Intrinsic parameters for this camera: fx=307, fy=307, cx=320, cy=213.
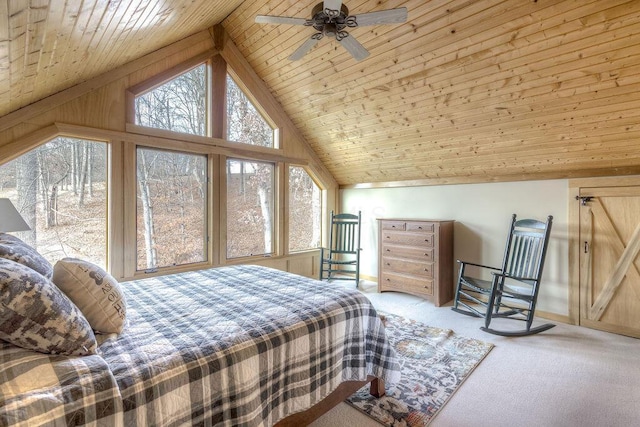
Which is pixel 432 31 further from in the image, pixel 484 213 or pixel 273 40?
pixel 484 213

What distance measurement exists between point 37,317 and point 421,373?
2331 millimetres

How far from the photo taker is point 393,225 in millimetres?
4402

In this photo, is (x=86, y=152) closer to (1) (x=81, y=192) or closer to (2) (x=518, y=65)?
(1) (x=81, y=192)

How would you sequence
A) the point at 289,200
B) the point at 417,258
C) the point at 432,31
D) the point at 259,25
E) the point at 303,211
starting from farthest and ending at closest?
the point at 303,211, the point at 289,200, the point at 417,258, the point at 259,25, the point at 432,31

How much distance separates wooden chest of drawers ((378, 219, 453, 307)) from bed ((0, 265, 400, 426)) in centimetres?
227

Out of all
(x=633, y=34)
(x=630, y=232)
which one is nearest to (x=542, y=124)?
(x=633, y=34)

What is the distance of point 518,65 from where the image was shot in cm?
267

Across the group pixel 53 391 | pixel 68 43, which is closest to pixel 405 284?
pixel 53 391

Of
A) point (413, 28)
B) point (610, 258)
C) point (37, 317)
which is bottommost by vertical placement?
point (610, 258)

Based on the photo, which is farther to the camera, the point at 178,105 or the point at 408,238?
the point at 408,238

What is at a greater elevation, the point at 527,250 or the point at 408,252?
the point at 527,250

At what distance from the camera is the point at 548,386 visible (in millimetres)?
2176

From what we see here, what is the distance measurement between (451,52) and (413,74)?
1.41ft

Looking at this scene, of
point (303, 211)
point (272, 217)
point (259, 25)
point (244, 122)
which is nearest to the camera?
point (259, 25)
